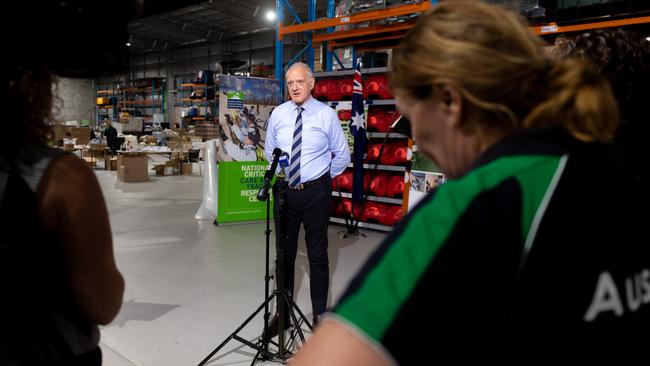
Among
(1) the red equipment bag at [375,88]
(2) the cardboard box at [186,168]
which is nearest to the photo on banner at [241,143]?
(1) the red equipment bag at [375,88]

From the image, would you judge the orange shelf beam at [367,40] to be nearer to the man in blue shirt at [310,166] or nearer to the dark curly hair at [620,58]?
the man in blue shirt at [310,166]

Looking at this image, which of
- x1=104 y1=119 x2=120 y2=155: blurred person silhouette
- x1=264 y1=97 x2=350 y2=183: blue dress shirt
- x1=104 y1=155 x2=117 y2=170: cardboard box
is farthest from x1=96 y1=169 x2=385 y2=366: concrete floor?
x1=104 y1=155 x2=117 y2=170: cardboard box

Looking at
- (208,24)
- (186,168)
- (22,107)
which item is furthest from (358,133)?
(208,24)

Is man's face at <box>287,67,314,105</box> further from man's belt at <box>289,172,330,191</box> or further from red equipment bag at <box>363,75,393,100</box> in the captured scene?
red equipment bag at <box>363,75,393,100</box>

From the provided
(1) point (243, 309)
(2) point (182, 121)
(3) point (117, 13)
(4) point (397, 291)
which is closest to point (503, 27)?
(4) point (397, 291)

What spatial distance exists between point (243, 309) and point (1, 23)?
2.99m

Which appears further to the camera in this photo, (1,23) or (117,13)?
(117,13)

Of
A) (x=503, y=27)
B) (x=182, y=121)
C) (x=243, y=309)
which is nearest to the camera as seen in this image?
(x=503, y=27)

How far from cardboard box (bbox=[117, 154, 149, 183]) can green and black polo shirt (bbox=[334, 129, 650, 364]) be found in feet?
37.1

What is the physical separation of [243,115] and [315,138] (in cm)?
340

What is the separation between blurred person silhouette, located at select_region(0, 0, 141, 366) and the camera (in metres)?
0.80

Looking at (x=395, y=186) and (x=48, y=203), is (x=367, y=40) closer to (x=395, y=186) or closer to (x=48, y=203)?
(x=395, y=186)

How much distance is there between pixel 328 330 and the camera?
0.51 m

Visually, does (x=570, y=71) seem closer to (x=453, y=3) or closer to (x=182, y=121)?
(x=453, y=3)
